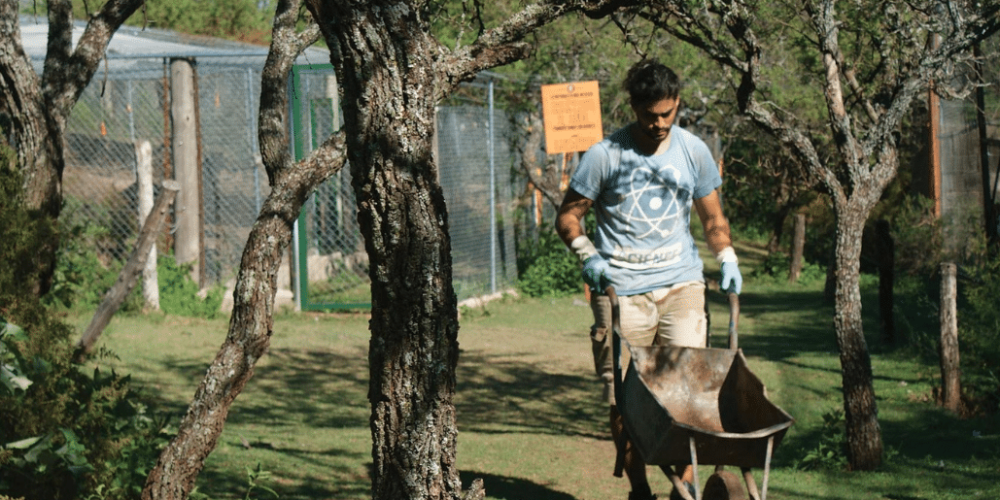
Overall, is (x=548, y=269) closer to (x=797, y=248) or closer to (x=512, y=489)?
(x=797, y=248)

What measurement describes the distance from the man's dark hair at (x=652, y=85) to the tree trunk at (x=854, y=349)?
2.01 m

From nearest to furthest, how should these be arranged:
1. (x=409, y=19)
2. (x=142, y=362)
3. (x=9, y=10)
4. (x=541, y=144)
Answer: (x=409, y=19) < (x=9, y=10) < (x=142, y=362) < (x=541, y=144)

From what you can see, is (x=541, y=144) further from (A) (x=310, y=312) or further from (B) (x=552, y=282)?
(A) (x=310, y=312)

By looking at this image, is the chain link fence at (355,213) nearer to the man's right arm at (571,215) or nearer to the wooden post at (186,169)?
the wooden post at (186,169)

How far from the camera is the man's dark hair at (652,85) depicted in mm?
5484

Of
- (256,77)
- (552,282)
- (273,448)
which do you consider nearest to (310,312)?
(256,77)

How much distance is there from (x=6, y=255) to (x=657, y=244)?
2899 mm

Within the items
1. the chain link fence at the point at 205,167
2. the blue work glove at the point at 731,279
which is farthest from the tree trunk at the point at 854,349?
the chain link fence at the point at 205,167

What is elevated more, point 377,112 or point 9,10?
point 9,10

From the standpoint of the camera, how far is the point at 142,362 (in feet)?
35.4

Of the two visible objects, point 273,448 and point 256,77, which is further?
point 256,77

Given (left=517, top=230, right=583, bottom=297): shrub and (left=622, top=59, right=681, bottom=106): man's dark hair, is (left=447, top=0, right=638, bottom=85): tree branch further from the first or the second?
(left=517, top=230, right=583, bottom=297): shrub

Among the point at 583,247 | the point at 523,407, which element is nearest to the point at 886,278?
the point at 523,407

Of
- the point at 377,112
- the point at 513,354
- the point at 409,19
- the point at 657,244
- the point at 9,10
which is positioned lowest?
the point at 513,354
